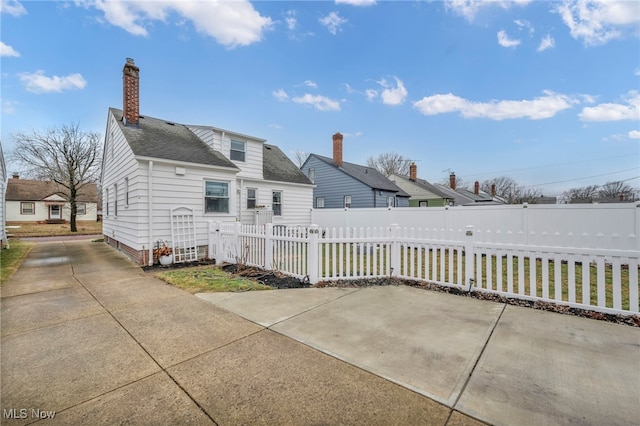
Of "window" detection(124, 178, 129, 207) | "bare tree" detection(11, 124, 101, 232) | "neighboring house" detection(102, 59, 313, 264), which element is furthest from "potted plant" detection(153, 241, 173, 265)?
"bare tree" detection(11, 124, 101, 232)

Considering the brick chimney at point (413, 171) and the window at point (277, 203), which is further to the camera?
the brick chimney at point (413, 171)

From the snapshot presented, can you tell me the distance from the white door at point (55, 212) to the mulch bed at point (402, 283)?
34.3 metres

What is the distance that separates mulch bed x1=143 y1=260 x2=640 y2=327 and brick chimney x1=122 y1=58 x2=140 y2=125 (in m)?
5.64

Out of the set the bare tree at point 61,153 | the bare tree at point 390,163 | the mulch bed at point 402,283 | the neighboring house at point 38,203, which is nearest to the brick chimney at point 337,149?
the mulch bed at point 402,283

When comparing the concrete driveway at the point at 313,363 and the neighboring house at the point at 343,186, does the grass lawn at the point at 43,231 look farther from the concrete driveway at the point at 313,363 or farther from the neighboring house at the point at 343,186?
the concrete driveway at the point at 313,363

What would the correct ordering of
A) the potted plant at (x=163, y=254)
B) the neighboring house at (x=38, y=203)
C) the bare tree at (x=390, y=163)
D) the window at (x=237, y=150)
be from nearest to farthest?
the potted plant at (x=163, y=254), the window at (x=237, y=150), the neighboring house at (x=38, y=203), the bare tree at (x=390, y=163)

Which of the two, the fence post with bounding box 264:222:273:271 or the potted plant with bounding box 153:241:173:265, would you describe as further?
the potted plant with bounding box 153:241:173:265

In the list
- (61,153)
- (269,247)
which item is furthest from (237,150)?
(61,153)

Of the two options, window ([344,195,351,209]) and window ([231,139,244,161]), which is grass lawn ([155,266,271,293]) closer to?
window ([231,139,244,161])

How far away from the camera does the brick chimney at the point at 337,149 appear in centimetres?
1951

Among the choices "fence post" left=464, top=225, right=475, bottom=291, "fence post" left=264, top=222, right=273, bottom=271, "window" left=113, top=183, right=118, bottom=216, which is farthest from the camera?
"window" left=113, top=183, right=118, bottom=216

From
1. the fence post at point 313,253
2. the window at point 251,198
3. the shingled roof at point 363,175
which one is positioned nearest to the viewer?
the fence post at point 313,253

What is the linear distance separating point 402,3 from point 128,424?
12.0 meters

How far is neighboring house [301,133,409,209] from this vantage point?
62.7ft
